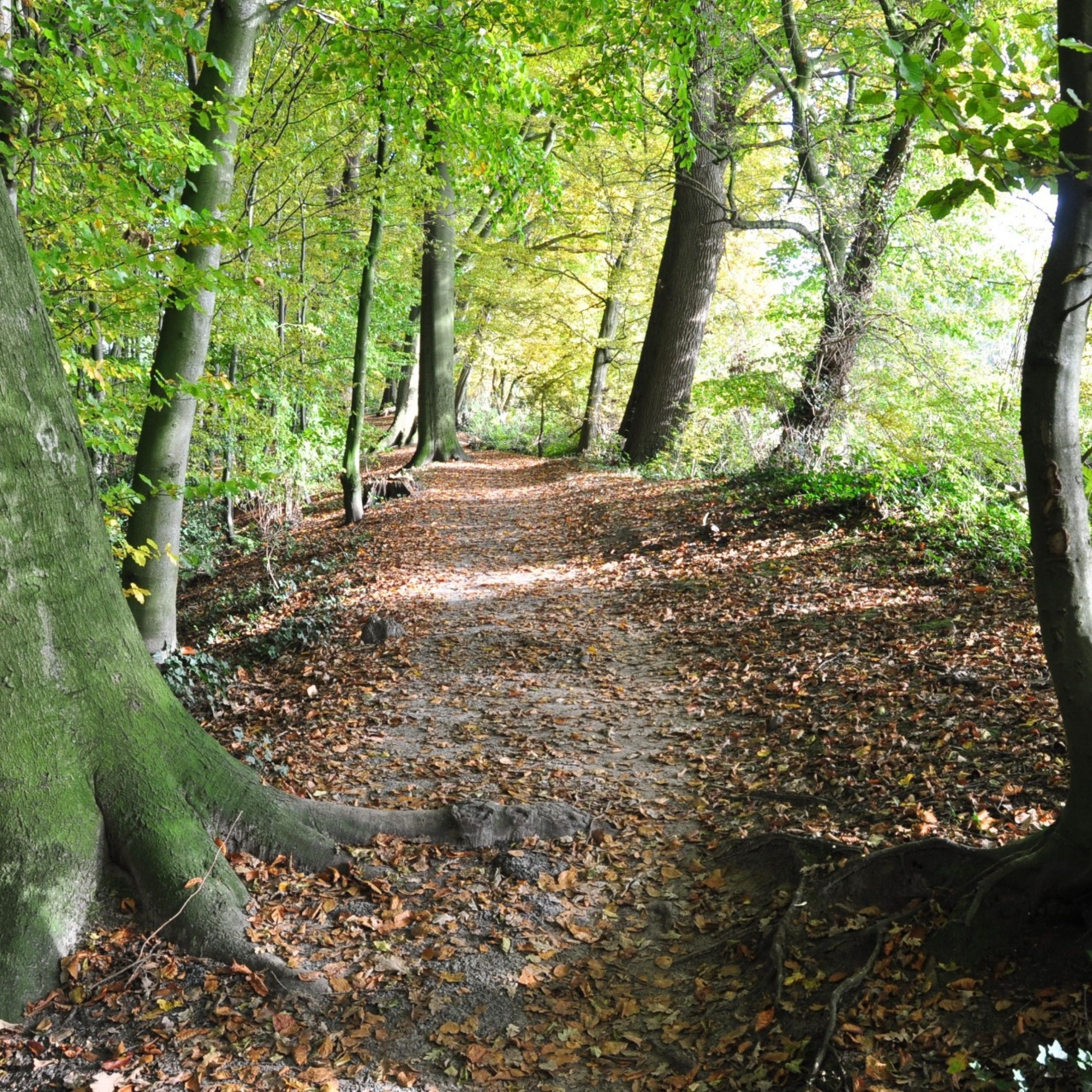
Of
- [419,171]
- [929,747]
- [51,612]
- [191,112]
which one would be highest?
[419,171]

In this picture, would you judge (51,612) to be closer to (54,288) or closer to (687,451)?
(54,288)

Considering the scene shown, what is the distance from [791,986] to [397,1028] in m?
1.56

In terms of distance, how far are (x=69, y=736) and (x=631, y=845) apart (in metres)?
2.81

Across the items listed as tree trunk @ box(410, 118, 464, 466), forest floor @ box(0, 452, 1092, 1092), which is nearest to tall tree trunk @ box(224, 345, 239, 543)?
forest floor @ box(0, 452, 1092, 1092)

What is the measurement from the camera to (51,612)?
3.31m

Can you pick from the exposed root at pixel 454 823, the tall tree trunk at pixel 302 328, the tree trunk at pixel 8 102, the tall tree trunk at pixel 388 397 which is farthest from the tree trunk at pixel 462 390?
the exposed root at pixel 454 823

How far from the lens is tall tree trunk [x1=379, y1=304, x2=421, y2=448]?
80.4 feet

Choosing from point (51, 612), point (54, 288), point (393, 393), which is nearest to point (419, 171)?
point (54, 288)

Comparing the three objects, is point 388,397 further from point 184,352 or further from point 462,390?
point 184,352

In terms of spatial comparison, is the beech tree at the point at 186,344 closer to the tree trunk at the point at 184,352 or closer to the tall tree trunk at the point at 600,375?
the tree trunk at the point at 184,352

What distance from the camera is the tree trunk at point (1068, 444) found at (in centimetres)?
242

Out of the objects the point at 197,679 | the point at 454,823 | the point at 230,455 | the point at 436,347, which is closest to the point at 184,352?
the point at 197,679

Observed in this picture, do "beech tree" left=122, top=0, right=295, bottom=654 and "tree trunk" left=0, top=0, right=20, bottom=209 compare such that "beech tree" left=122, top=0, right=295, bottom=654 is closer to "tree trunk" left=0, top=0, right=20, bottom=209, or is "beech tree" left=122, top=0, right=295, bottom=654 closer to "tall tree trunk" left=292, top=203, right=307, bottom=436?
"tree trunk" left=0, top=0, right=20, bottom=209

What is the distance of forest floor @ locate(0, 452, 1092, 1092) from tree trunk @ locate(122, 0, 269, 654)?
1404mm
